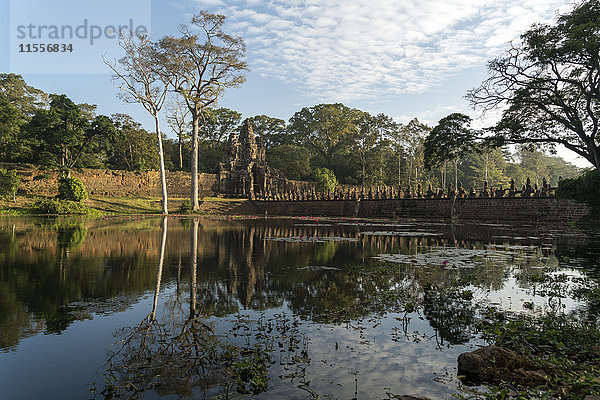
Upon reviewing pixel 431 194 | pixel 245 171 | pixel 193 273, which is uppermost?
pixel 245 171

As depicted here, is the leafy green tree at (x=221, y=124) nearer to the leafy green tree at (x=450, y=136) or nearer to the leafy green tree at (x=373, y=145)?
the leafy green tree at (x=373, y=145)

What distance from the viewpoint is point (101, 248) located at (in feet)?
34.0

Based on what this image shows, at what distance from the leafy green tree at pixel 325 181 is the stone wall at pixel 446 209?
15.4 meters

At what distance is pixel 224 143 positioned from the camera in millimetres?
73688

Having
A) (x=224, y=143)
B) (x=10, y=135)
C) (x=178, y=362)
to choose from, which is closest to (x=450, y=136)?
(x=178, y=362)

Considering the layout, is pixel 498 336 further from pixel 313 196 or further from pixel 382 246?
pixel 313 196

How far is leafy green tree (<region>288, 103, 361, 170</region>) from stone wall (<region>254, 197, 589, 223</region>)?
2728cm

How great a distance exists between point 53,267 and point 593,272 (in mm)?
11697

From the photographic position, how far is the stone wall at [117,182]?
127 feet

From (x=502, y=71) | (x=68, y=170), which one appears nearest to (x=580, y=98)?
(x=502, y=71)

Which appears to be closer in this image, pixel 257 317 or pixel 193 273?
pixel 257 317

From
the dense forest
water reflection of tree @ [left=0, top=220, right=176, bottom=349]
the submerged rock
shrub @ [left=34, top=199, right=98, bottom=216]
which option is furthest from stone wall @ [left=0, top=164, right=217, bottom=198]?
the submerged rock

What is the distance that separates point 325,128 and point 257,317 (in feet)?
225

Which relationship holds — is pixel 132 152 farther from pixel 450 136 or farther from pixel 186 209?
pixel 450 136
